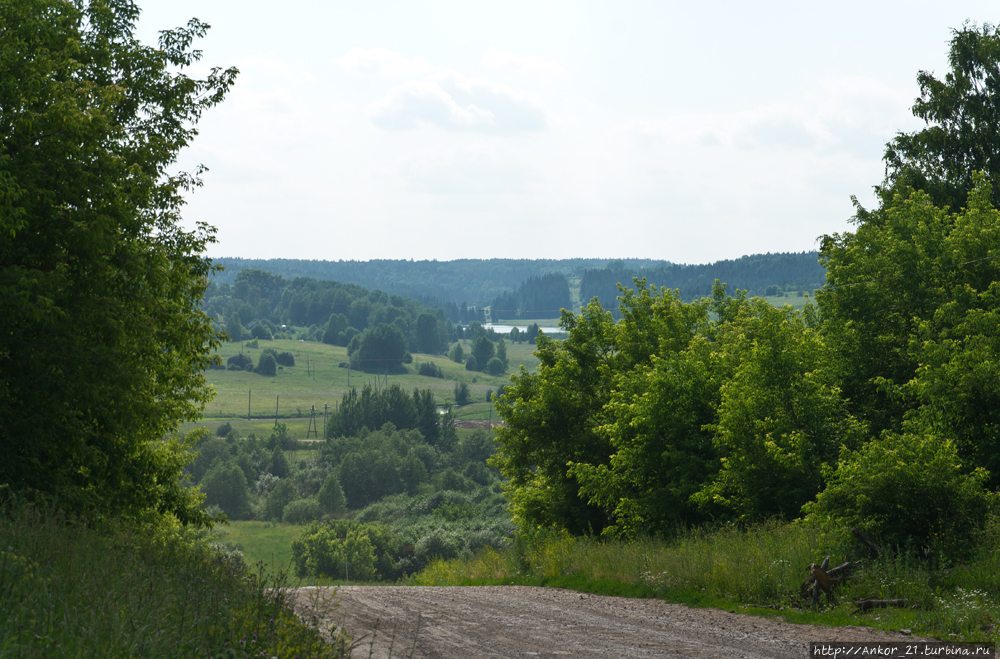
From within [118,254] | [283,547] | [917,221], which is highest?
[917,221]

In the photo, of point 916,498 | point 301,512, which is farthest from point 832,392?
point 301,512

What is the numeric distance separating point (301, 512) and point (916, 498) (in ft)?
412

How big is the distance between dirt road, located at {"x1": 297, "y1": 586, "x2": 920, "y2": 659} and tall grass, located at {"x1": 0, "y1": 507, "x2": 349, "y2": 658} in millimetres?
1069

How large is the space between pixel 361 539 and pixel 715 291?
65.1 meters

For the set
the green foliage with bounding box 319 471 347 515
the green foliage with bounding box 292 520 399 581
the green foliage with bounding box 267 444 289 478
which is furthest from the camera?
the green foliage with bounding box 267 444 289 478

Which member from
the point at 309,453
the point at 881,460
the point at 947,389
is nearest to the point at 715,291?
the point at 947,389

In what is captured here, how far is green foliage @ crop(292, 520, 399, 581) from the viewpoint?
90250 millimetres

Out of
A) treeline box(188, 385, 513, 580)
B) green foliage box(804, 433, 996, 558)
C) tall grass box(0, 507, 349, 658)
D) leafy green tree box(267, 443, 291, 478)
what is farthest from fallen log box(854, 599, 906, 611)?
leafy green tree box(267, 443, 291, 478)

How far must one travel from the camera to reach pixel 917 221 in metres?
27.7

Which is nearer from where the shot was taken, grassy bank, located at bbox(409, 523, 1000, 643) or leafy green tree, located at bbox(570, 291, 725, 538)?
grassy bank, located at bbox(409, 523, 1000, 643)

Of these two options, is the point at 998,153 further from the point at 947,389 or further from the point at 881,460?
the point at 881,460

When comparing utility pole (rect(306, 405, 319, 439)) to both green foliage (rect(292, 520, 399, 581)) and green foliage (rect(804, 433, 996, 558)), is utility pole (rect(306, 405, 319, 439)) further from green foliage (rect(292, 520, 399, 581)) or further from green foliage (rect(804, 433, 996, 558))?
green foliage (rect(804, 433, 996, 558))

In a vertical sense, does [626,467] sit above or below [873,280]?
below

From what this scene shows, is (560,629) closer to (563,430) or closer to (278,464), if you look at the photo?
(563,430)
